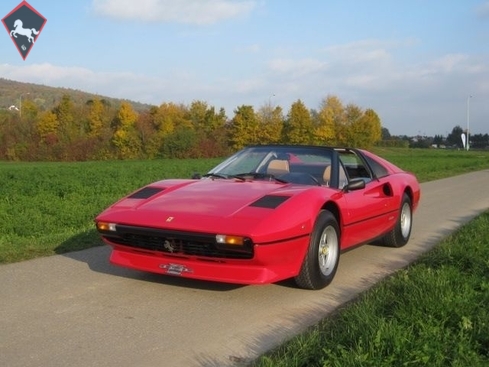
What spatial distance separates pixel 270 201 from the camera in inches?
178

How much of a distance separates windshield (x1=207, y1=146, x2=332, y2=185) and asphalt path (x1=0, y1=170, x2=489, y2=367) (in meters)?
1.03

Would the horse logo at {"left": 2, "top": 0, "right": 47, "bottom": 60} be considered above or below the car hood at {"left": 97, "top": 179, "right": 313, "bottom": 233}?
above

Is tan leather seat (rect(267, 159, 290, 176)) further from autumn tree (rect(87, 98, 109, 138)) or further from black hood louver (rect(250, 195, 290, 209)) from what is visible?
autumn tree (rect(87, 98, 109, 138))

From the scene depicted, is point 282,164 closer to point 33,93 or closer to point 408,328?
point 408,328

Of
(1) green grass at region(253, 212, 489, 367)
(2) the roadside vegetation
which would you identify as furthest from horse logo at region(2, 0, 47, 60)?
(1) green grass at region(253, 212, 489, 367)

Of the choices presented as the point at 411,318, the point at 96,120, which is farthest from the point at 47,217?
the point at 96,120

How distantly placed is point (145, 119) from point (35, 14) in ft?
214

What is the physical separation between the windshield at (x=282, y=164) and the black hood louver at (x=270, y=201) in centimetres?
84

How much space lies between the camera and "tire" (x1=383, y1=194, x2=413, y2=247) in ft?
22.5

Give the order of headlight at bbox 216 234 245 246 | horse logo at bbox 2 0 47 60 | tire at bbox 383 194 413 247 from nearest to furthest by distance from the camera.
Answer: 1. headlight at bbox 216 234 245 246
2. tire at bbox 383 194 413 247
3. horse logo at bbox 2 0 47 60

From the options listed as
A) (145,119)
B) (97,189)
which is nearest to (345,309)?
(97,189)

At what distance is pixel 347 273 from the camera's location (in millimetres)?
A: 5594

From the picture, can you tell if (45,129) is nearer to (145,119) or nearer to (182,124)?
(145,119)

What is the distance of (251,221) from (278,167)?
5.44ft
